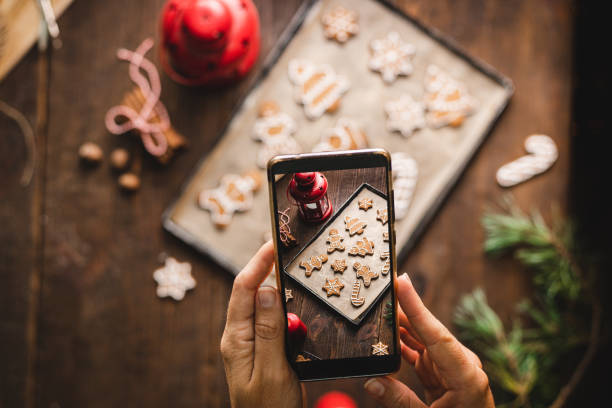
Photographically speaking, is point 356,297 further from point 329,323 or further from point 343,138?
point 343,138

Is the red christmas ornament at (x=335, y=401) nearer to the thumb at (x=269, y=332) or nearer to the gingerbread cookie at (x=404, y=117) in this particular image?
the thumb at (x=269, y=332)

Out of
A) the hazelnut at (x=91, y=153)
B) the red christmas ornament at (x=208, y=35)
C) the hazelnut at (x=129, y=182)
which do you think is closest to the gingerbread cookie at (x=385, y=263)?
the red christmas ornament at (x=208, y=35)

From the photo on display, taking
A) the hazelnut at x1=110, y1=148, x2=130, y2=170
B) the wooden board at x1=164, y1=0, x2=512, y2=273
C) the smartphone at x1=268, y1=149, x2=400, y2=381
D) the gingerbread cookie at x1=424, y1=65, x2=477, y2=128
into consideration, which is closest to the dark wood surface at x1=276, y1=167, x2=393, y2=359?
the smartphone at x1=268, y1=149, x2=400, y2=381

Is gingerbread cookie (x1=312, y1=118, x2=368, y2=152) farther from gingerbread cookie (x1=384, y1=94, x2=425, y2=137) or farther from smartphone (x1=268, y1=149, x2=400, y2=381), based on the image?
smartphone (x1=268, y1=149, x2=400, y2=381)

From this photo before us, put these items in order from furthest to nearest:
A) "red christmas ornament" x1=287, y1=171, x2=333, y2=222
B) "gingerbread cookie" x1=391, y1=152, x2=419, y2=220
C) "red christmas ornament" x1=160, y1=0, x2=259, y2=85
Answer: "gingerbread cookie" x1=391, y1=152, x2=419, y2=220 < "red christmas ornament" x1=160, y1=0, x2=259, y2=85 < "red christmas ornament" x1=287, y1=171, x2=333, y2=222

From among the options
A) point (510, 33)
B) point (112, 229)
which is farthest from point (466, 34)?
point (112, 229)

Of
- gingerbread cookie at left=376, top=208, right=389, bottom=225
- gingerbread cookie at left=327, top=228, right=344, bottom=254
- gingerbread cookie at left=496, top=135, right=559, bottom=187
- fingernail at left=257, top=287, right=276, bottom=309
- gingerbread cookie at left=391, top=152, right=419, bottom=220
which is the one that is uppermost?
gingerbread cookie at left=496, top=135, right=559, bottom=187
